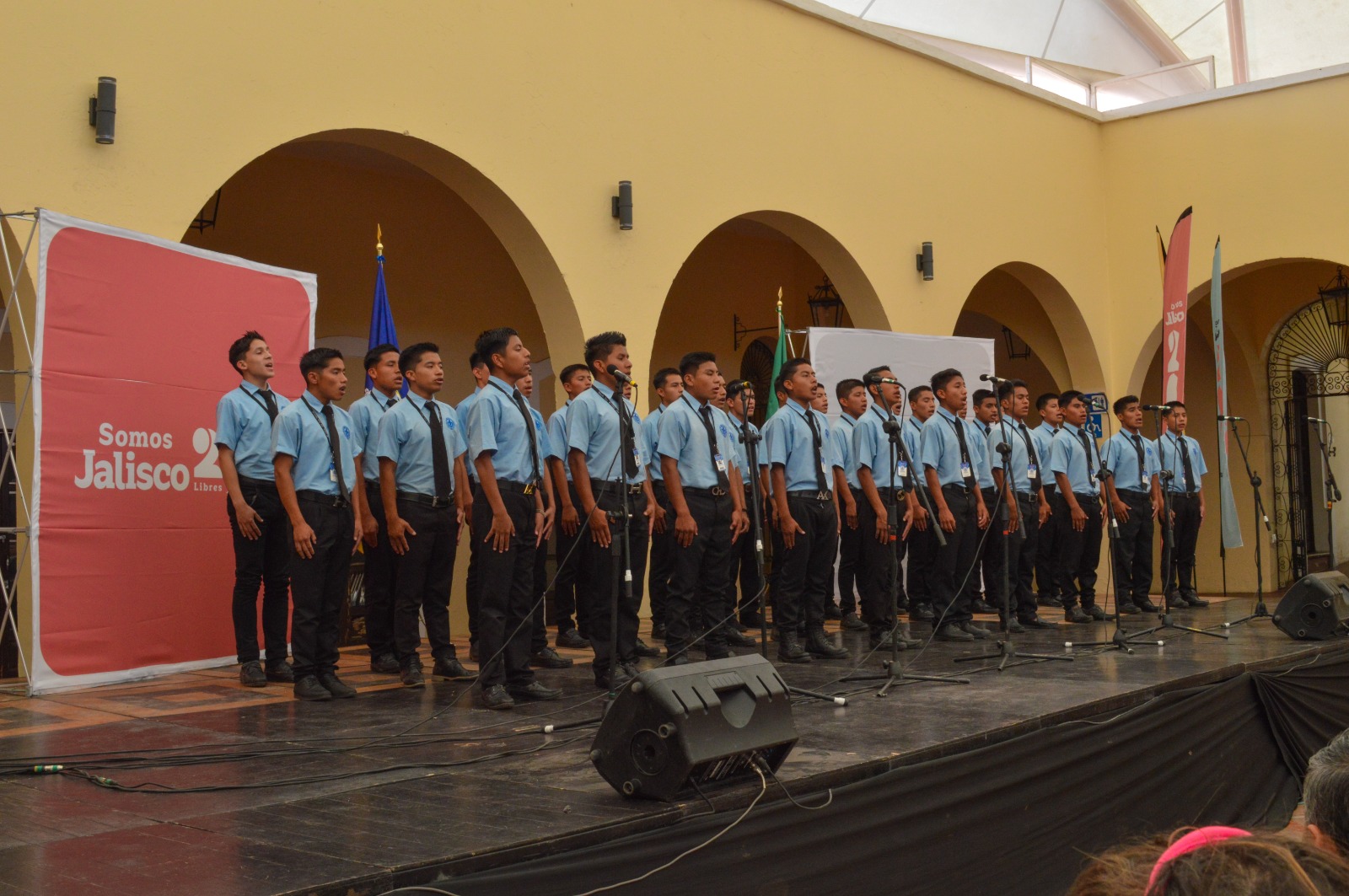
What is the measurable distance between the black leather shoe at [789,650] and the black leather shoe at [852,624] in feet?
5.70

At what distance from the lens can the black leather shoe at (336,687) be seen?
532 centimetres

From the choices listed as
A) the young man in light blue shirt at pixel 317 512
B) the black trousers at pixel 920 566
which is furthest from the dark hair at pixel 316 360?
the black trousers at pixel 920 566

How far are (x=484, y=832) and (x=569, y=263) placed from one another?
553cm

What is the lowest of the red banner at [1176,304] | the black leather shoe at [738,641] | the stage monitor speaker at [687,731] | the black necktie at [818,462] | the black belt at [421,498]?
the black leather shoe at [738,641]

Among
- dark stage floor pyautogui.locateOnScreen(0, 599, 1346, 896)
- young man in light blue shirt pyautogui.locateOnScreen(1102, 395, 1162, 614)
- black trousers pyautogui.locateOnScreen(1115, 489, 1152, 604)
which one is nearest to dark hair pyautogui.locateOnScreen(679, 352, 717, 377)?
dark stage floor pyautogui.locateOnScreen(0, 599, 1346, 896)

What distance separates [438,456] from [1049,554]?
5.61 m

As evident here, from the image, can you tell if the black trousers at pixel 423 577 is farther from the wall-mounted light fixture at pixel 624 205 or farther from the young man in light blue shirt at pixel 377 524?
the wall-mounted light fixture at pixel 624 205

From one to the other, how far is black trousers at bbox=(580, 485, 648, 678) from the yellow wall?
2.63 meters

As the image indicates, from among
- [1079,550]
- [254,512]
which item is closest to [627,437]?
A: [254,512]

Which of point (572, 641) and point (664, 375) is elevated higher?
point (664, 375)

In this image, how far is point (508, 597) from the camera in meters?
5.15

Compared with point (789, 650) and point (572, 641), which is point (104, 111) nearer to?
point (572, 641)

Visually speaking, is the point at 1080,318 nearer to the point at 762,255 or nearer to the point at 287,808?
the point at 762,255

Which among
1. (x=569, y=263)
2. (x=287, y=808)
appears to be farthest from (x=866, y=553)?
(x=287, y=808)
